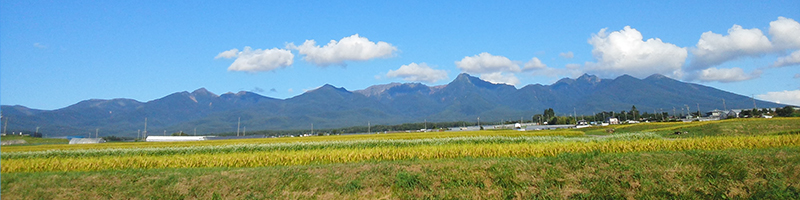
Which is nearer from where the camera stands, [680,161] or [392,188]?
[392,188]

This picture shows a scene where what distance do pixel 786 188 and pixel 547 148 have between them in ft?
38.7

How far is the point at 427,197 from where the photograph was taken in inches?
568

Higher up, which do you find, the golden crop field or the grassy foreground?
the golden crop field

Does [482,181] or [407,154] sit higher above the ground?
[407,154]

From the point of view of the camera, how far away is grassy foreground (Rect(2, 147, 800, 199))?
46.4 feet

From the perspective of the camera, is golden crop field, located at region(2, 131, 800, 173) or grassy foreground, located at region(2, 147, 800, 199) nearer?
grassy foreground, located at region(2, 147, 800, 199)

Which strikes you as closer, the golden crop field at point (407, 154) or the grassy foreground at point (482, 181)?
the grassy foreground at point (482, 181)

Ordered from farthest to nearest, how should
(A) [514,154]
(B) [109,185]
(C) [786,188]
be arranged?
(A) [514,154] < (B) [109,185] < (C) [786,188]

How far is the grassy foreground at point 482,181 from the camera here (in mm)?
14141

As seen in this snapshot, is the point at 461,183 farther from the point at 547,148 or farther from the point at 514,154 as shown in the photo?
the point at 547,148

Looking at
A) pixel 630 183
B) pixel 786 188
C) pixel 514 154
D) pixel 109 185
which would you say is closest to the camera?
pixel 786 188

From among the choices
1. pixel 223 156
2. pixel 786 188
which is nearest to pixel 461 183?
pixel 786 188

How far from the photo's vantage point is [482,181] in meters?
15.5

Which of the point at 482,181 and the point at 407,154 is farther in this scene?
the point at 407,154
